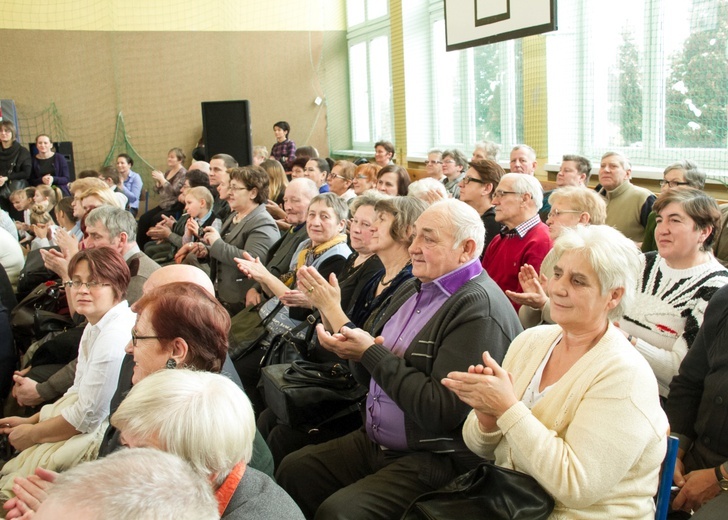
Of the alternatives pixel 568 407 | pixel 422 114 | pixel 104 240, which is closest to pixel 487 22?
pixel 422 114

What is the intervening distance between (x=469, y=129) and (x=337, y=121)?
3.93 meters

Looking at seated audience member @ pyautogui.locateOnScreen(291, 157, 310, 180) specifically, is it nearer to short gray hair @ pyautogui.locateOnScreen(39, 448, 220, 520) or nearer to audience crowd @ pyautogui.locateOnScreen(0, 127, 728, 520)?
audience crowd @ pyautogui.locateOnScreen(0, 127, 728, 520)

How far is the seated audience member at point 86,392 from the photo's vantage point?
236cm

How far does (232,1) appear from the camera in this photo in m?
11.1

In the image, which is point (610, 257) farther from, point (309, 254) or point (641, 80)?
point (641, 80)

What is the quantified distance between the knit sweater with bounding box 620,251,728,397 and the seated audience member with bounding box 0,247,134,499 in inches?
72.4

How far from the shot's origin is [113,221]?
140 inches

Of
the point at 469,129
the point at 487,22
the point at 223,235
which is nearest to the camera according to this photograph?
the point at 223,235

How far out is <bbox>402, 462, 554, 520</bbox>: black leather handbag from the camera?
152cm

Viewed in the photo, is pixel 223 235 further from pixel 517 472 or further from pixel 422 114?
pixel 422 114

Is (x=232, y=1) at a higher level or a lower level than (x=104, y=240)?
higher

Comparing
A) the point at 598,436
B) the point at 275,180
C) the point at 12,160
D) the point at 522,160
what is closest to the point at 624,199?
the point at 522,160

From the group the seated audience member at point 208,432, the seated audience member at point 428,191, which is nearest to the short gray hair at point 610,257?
the seated audience member at point 208,432

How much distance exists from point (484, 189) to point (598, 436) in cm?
283
